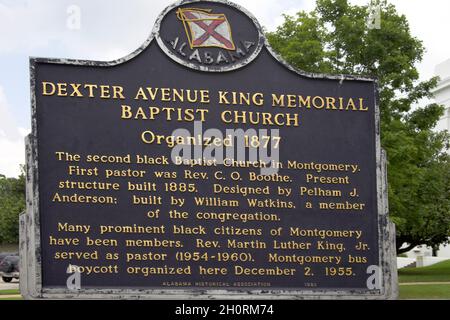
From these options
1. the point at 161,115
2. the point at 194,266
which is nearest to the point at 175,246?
the point at 194,266

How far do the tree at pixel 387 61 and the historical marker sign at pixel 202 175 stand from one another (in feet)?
30.5

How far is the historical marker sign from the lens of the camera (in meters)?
8.30

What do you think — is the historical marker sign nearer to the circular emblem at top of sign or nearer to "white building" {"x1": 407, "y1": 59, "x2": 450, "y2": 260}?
the circular emblem at top of sign

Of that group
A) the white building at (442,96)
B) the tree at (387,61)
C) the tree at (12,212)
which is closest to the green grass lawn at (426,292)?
the tree at (387,61)

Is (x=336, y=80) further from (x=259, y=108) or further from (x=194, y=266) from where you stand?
(x=194, y=266)

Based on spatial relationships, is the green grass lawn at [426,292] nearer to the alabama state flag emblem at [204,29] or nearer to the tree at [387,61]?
the tree at [387,61]

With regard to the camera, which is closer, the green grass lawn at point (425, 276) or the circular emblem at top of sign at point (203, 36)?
the circular emblem at top of sign at point (203, 36)

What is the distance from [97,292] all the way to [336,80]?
3.94 meters

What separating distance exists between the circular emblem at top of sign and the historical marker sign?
0.02 meters

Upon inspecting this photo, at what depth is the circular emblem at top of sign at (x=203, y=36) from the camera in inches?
347

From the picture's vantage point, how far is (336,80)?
930cm

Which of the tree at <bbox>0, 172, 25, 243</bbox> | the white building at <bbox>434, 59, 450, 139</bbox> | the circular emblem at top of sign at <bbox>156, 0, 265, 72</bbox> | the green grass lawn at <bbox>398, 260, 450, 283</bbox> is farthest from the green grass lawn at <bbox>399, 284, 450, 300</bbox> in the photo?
the white building at <bbox>434, 59, 450, 139</bbox>

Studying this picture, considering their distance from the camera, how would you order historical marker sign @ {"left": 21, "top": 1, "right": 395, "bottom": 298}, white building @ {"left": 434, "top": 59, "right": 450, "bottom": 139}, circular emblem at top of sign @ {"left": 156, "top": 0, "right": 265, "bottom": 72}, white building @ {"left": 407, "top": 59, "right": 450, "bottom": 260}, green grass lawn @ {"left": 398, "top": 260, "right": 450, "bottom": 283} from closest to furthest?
historical marker sign @ {"left": 21, "top": 1, "right": 395, "bottom": 298}, circular emblem at top of sign @ {"left": 156, "top": 0, "right": 265, "bottom": 72}, green grass lawn @ {"left": 398, "top": 260, "right": 450, "bottom": 283}, white building @ {"left": 407, "top": 59, "right": 450, "bottom": 260}, white building @ {"left": 434, "top": 59, "right": 450, "bottom": 139}

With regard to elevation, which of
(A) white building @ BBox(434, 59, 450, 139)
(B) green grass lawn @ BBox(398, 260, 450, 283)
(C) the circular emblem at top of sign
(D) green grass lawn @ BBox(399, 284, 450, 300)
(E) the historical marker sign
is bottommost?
(B) green grass lawn @ BBox(398, 260, 450, 283)
